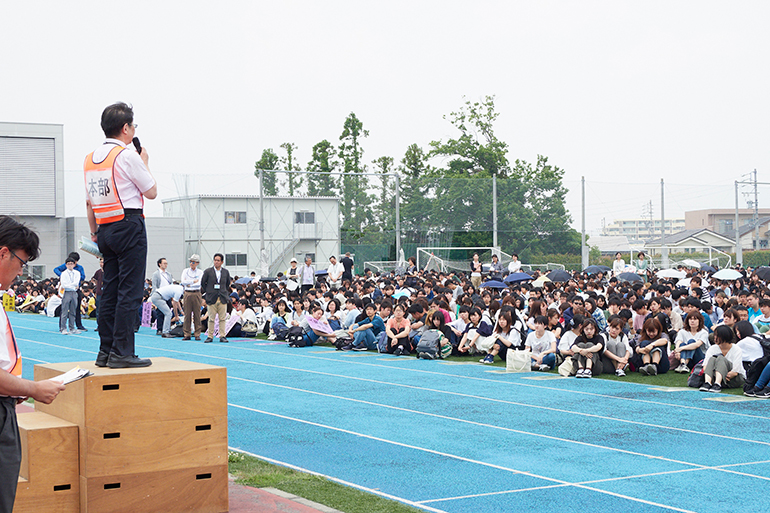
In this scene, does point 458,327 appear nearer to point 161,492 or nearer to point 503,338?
point 503,338

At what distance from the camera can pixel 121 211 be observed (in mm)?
5633

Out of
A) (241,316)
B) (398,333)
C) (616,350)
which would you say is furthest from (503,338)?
(241,316)

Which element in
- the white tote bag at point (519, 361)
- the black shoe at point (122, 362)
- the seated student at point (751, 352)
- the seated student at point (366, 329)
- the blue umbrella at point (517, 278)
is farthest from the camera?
the blue umbrella at point (517, 278)

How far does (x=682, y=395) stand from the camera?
1111cm

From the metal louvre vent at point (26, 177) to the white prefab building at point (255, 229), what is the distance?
23.1ft

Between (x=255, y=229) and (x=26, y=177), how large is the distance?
48.8 ft

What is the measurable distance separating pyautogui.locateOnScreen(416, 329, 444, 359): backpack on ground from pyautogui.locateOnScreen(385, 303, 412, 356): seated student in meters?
0.59

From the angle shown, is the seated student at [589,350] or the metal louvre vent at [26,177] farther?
the metal louvre vent at [26,177]

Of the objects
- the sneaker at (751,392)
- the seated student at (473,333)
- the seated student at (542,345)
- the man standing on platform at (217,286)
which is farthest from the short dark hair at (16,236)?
the man standing on platform at (217,286)

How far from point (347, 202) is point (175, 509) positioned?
111ft

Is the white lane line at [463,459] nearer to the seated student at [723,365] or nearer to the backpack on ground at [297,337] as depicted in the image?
the seated student at [723,365]

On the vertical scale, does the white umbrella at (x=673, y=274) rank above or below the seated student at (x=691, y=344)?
above

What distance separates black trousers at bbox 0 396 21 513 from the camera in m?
3.37

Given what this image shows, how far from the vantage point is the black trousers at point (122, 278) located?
562 cm
